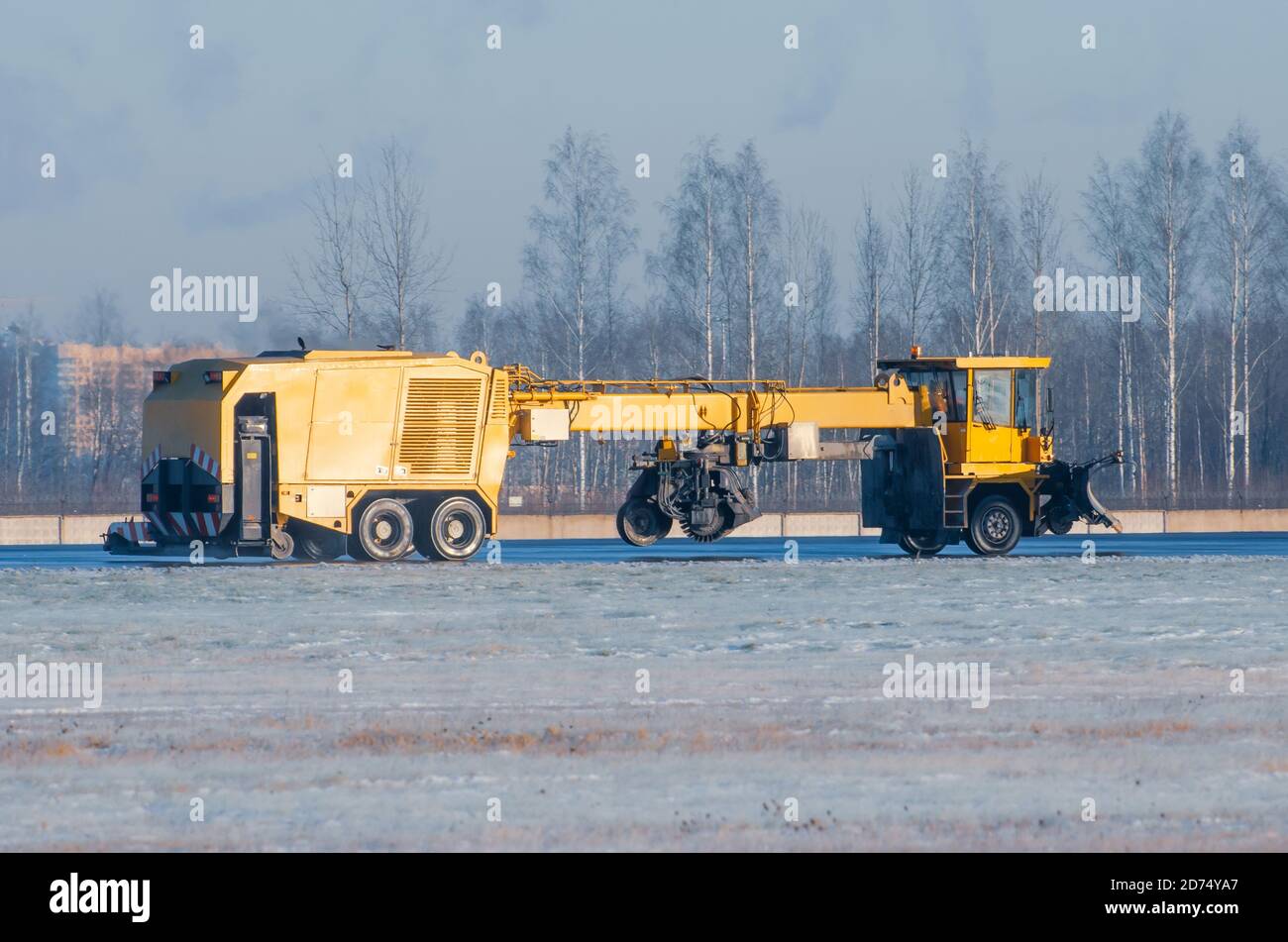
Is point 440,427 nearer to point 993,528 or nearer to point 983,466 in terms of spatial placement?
point 983,466

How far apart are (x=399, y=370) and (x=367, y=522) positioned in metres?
2.55

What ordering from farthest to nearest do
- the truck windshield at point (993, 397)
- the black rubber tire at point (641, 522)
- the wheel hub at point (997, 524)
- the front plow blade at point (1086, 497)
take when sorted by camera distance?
the black rubber tire at point (641, 522)
the truck windshield at point (993, 397)
the wheel hub at point (997, 524)
the front plow blade at point (1086, 497)

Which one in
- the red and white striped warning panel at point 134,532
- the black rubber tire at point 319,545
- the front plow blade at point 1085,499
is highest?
the front plow blade at point 1085,499

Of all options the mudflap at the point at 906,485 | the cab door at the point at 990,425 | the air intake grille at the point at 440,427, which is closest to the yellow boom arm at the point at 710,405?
the mudflap at the point at 906,485

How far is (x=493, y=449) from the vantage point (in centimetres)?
3078

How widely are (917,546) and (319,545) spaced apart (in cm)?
1099

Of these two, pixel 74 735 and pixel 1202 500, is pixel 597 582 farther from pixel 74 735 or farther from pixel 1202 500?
pixel 1202 500

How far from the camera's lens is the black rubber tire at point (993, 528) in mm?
32594

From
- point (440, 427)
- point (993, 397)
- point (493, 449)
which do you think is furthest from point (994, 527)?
point (440, 427)

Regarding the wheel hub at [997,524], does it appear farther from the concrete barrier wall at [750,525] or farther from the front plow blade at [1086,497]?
the concrete barrier wall at [750,525]

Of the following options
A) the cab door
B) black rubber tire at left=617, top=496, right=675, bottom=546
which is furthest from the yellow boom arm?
black rubber tire at left=617, top=496, right=675, bottom=546

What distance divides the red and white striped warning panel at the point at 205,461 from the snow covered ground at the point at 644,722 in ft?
16.3
